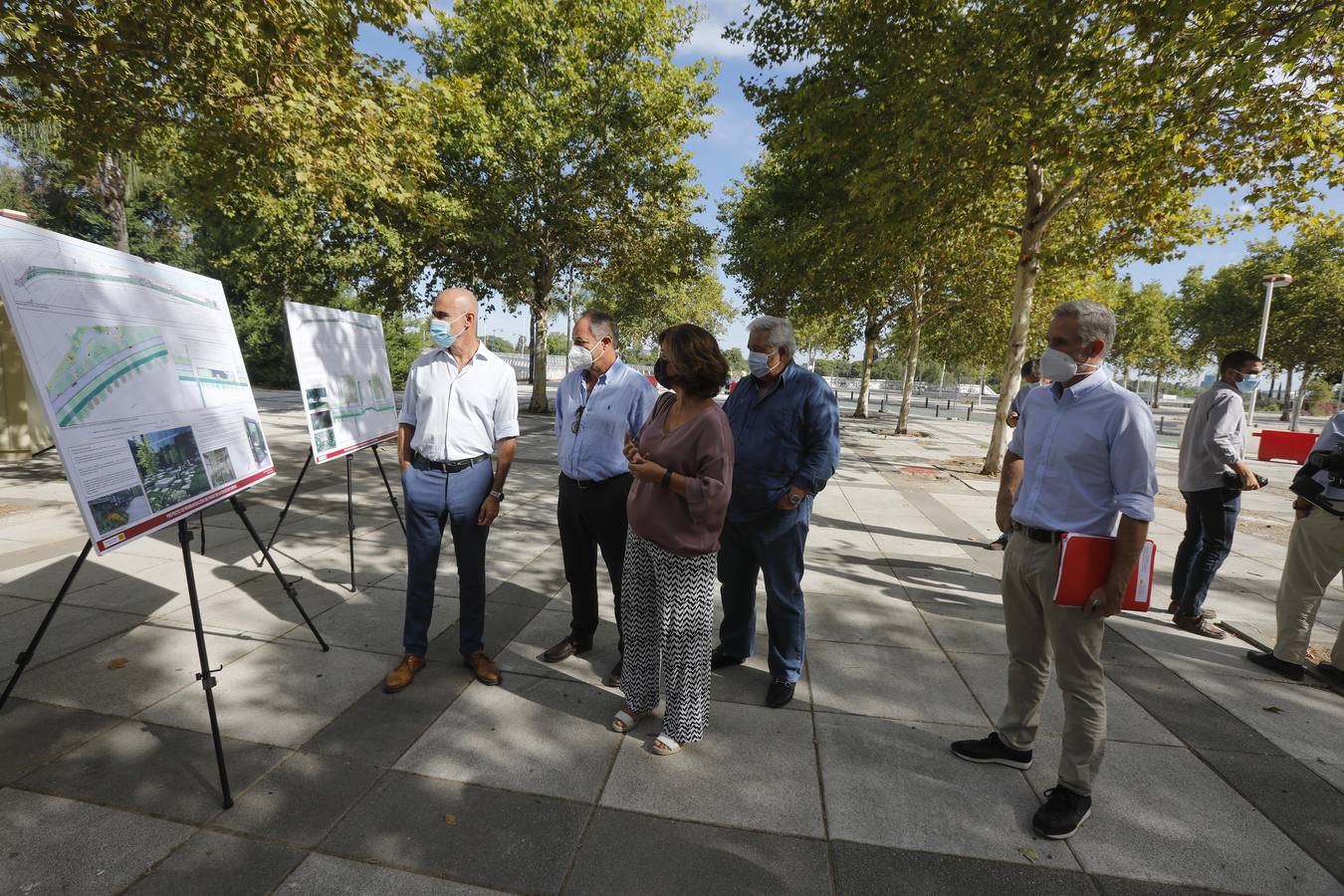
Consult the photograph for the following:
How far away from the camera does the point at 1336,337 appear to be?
29.8 metres

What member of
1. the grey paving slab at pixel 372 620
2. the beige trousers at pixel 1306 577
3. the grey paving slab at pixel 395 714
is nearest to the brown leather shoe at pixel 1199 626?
the beige trousers at pixel 1306 577

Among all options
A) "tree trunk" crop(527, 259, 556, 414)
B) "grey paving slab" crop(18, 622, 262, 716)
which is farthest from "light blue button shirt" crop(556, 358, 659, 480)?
"tree trunk" crop(527, 259, 556, 414)

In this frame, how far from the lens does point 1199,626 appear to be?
4477 millimetres

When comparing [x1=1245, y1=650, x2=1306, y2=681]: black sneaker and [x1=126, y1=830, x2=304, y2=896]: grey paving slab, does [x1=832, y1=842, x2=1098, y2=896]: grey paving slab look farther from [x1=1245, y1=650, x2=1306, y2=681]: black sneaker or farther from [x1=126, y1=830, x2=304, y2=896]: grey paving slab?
[x1=1245, y1=650, x2=1306, y2=681]: black sneaker

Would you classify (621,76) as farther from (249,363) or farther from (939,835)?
(249,363)

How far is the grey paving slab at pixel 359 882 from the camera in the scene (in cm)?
197

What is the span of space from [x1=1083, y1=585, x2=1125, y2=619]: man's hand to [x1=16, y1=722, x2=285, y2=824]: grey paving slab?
3.43 m

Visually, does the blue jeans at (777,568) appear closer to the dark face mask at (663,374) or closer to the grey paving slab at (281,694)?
the dark face mask at (663,374)

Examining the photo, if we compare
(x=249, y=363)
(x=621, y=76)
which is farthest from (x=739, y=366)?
(x=621, y=76)

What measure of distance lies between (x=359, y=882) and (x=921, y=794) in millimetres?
2185

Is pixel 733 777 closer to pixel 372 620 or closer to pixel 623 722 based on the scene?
pixel 623 722

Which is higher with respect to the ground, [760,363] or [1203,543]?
[760,363]

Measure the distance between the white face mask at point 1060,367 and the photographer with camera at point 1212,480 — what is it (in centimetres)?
252

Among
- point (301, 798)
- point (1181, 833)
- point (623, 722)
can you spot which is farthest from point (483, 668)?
point (1181, 833)
